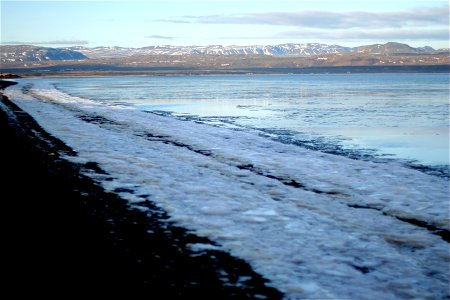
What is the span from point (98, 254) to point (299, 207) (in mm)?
3389

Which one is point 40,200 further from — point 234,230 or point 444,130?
point 444,130

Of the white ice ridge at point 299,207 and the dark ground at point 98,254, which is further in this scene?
the white ice ridge at point 299,207

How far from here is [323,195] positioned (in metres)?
8.27

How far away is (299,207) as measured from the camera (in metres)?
7.43

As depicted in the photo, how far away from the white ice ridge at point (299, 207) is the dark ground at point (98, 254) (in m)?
0.34

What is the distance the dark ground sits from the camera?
172 inches

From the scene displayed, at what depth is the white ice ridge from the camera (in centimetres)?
484

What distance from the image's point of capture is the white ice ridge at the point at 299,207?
4.84 metres

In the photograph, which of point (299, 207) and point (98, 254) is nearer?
point (98, 254)

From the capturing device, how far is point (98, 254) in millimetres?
5191

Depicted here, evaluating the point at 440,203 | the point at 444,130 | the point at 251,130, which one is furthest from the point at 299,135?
the point at 440,203

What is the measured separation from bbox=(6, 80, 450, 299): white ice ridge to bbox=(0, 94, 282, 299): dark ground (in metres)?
0.34

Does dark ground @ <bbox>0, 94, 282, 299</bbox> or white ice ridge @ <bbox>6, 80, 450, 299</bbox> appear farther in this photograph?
white ice ridge @ <bbox>6, 80, 450, 299</bbox>

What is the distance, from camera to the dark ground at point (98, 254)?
4.38 meters
